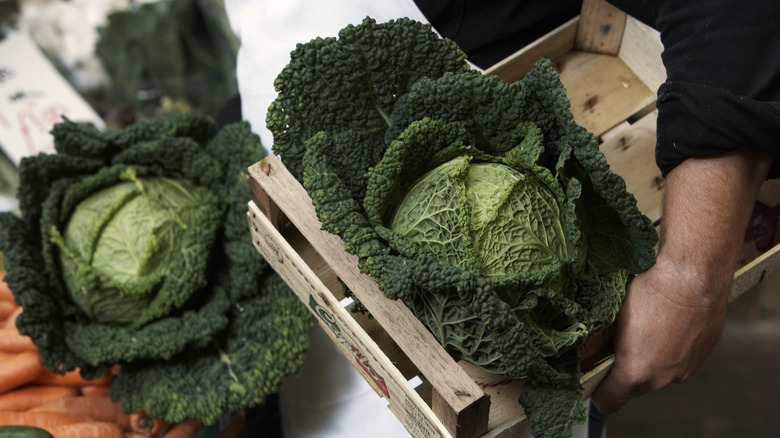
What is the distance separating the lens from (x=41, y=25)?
165 inches

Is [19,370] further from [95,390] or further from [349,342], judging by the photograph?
[349,342]

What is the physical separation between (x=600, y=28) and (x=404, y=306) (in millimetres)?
1256

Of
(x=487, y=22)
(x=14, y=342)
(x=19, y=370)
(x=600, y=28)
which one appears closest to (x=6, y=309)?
(x=14, y=342)

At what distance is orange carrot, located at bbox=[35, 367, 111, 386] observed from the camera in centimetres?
229

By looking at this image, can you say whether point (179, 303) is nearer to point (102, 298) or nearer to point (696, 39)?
point (102, 298)

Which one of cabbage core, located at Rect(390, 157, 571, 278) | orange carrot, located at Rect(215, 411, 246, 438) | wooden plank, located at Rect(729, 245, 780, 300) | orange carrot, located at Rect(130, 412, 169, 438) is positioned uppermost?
cabbage core, located at Rect(390, 157, 571, 278)

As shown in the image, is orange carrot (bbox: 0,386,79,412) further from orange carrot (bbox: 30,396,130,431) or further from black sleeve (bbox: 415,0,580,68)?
black sleeve (bbox: 415,0,580,68)

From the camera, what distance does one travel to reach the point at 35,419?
2107 millimetres

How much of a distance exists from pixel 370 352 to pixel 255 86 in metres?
1.09

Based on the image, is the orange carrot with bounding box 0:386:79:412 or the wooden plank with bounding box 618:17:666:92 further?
the orange carrot with bounding box 0:386:79:412

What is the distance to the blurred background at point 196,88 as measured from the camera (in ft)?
12.0

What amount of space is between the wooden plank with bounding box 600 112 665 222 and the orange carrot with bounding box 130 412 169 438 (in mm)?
1742

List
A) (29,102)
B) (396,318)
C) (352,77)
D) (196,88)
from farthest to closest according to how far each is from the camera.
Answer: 1. (196,88)
2. (29,102)
3. (352,77)
4. (396,318)

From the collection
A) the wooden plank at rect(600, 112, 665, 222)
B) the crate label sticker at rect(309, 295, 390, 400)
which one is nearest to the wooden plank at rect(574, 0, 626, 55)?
the wooden plank at rect(600, 112, 665, 222)
